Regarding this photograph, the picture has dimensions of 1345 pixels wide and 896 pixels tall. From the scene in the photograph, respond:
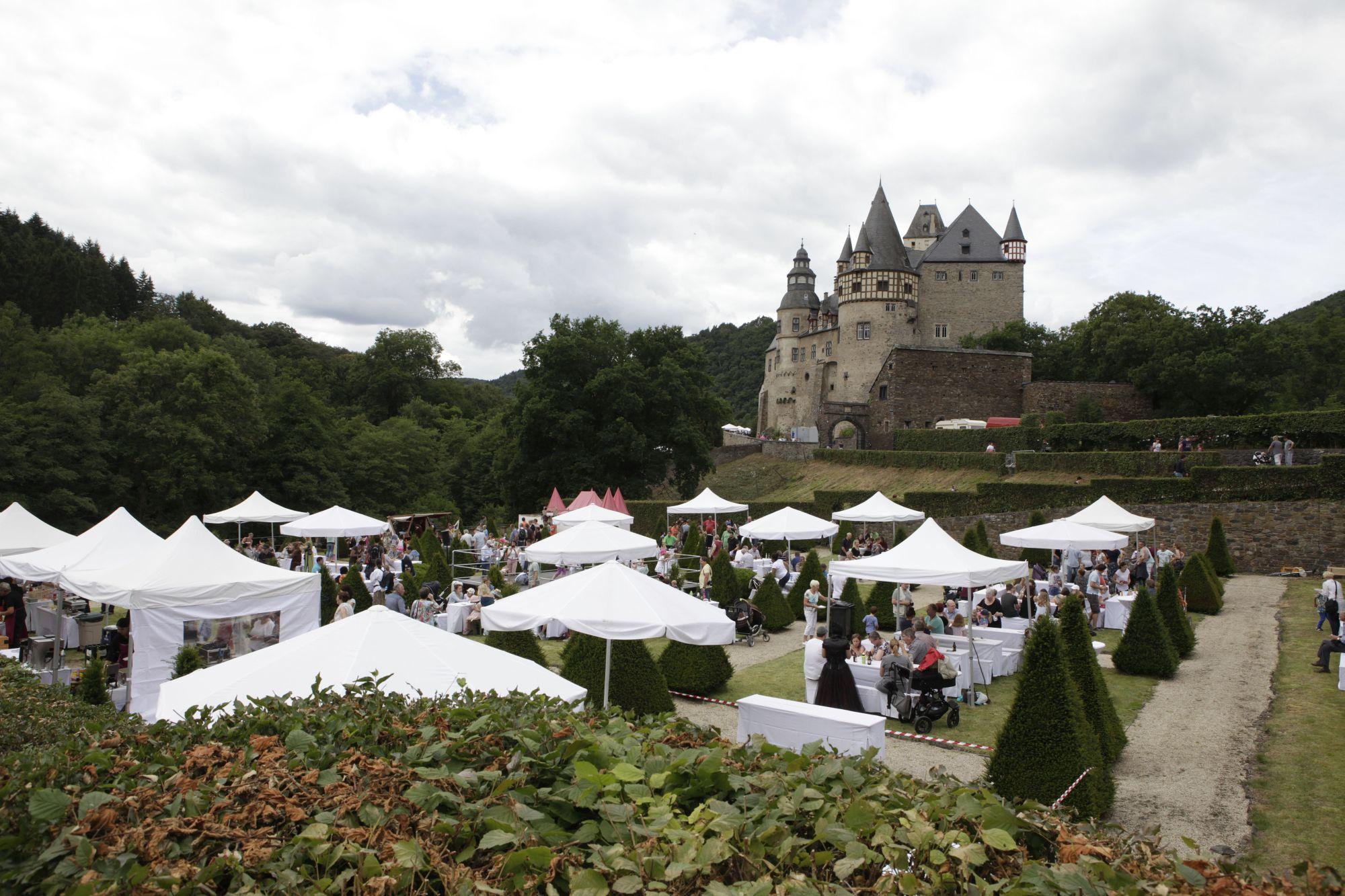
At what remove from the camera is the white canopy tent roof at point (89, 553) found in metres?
11.5

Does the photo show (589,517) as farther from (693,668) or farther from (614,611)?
(614,611)

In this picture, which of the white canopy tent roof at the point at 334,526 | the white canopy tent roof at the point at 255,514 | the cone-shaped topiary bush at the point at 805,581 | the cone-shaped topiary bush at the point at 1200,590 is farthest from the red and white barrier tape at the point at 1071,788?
→ the white canopy tent roof at the point at 255,514

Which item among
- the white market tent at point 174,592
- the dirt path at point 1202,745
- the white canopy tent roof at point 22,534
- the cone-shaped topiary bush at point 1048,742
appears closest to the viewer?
the cone-shaped topiary bush at point 1048,742

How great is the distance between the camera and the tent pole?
343 inches

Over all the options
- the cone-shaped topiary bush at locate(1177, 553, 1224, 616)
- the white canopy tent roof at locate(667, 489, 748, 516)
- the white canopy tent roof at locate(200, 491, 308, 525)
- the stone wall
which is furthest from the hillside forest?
the cone-shaped topiary bush at locate(1177, 553, 1224, 616)

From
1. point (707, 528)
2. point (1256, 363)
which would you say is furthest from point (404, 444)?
point (1256, 363)

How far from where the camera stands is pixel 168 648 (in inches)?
417

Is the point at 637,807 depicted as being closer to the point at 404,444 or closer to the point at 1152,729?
the point at 1152,729

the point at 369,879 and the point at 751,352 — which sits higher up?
the point at 751,352

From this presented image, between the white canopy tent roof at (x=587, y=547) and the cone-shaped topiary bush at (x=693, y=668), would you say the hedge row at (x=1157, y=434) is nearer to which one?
the white canopy tent roof at (x=587, y=547)

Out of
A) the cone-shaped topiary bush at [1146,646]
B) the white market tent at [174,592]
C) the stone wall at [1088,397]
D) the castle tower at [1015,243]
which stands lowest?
the cone-shaped topiary bush at [1146,646]

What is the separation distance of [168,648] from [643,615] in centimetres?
681

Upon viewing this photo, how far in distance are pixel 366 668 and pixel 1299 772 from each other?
9.05 m

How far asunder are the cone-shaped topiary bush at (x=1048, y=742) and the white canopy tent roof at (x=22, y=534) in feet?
48.4
